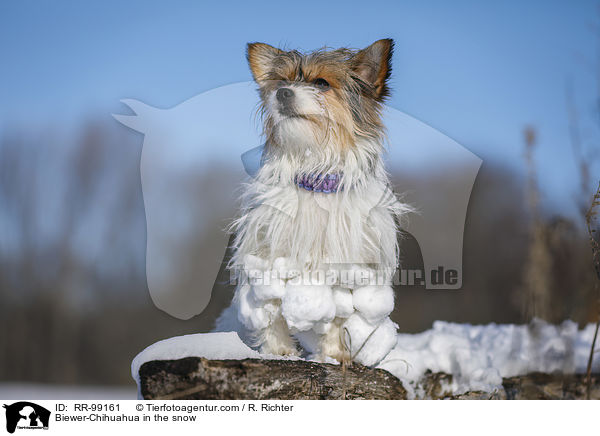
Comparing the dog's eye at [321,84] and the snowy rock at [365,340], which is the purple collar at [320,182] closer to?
the dog's eye at [321,84]

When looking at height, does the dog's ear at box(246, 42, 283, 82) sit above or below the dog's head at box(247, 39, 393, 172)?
above

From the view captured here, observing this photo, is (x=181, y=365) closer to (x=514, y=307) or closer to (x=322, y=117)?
(x=322, y=117)

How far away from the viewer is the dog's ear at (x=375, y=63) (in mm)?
2215

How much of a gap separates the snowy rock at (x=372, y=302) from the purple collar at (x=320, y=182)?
0.46 meters

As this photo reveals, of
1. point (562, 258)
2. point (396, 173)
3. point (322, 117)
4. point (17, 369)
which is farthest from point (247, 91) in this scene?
point (17, 369)

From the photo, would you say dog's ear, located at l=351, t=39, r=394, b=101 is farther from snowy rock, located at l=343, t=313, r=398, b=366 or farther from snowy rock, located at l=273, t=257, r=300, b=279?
snowy rock, located at l=343, t=313, r=398, b=366

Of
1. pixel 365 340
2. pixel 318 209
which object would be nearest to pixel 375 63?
pixel 318 209

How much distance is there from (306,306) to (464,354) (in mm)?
908

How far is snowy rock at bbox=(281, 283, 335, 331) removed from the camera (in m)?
2.09

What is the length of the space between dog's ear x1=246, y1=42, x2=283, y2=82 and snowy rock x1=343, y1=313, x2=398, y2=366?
44.7 inches

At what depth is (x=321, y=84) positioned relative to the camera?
2201mm

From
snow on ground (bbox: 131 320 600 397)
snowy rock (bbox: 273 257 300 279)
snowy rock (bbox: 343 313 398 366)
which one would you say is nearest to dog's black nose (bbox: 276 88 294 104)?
snowy rock (bbox: 273 257 300 279)

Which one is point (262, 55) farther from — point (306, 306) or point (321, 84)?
point (306, 306)
